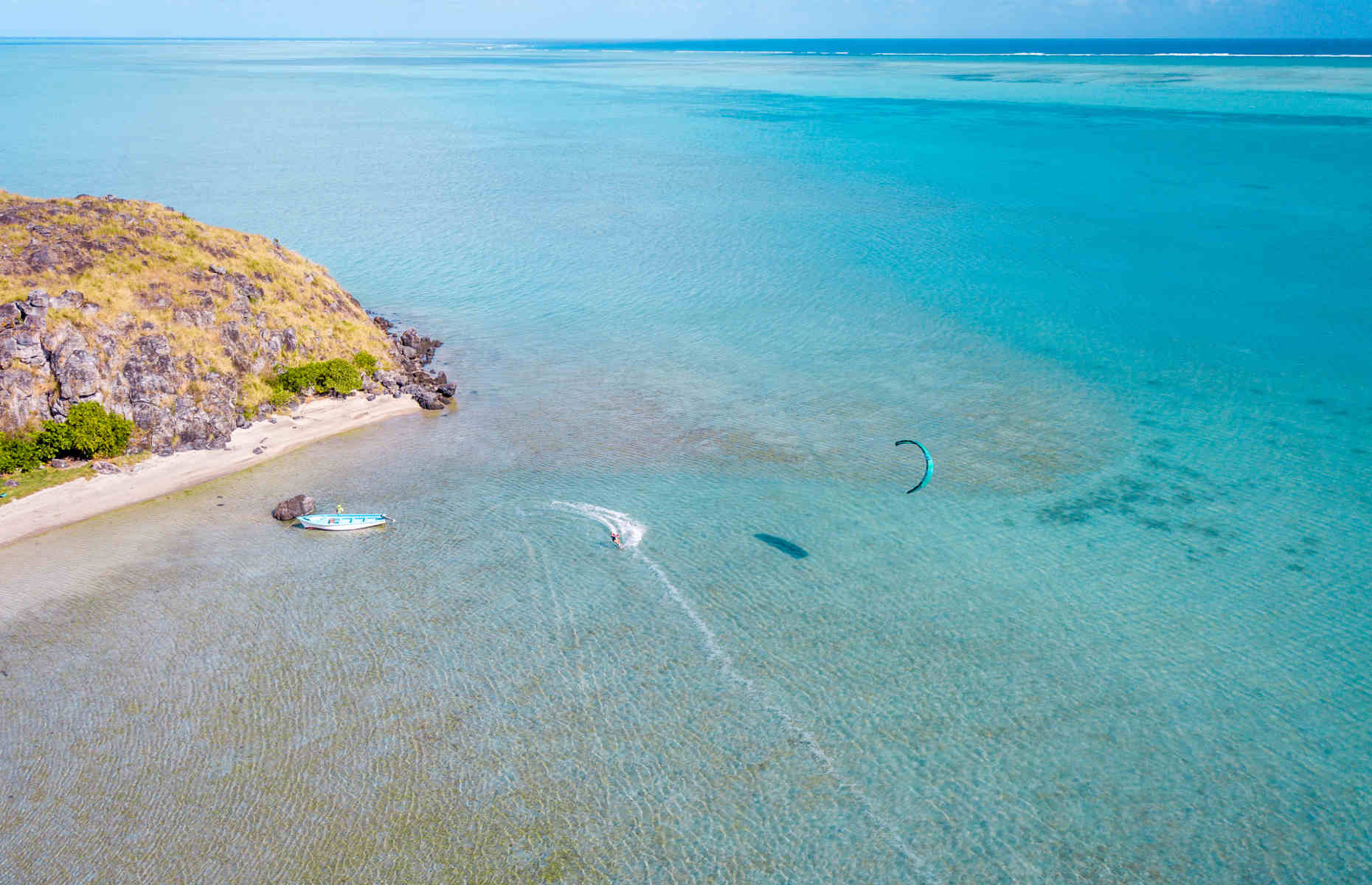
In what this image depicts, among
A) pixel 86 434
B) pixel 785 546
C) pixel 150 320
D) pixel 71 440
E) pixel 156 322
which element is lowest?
pixel 785 546

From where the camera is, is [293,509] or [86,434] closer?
[293,509]

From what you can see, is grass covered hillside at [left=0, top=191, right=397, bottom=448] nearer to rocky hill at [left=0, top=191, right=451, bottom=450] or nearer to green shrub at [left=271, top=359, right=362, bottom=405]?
rocky hill at [left=0, top=191, right=451, bottom=450]

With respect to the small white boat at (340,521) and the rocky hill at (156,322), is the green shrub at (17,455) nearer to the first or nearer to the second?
the rocky hill at (156,322)

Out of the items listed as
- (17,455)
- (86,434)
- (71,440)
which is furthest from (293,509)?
(17,455)

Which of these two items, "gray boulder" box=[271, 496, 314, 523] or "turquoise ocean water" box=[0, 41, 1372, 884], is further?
"gray boulder" box=[271, 496, 314, 523]

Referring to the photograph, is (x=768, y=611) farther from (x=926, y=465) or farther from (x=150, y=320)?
(x=150, y=320)

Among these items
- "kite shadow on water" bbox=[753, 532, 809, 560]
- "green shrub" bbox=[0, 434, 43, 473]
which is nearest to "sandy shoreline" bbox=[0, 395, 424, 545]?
"green shrub" bbox=[0, 434, 43, 473]

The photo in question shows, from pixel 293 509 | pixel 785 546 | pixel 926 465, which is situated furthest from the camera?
pixel 926 465

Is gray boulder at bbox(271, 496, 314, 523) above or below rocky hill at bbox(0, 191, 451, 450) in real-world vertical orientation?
below
